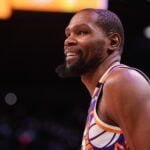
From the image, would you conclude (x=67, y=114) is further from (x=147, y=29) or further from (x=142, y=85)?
(x=142, y=85)

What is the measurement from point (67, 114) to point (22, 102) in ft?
6.12

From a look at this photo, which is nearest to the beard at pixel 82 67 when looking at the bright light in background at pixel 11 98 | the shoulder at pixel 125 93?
the shoulder at pixel 125 93

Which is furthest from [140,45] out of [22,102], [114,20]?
[114,20]

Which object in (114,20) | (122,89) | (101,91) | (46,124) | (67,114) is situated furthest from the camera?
(67,114)

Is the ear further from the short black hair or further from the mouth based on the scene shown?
the mouth

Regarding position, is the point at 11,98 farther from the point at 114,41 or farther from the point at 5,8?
the point at 114,41

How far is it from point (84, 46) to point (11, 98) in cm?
1189

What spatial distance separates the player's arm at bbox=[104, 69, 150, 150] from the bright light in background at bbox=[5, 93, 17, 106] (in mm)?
11729

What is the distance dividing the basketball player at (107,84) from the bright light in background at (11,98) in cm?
1132

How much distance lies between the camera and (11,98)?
14000mm

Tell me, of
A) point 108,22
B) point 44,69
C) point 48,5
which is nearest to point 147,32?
point 44,69

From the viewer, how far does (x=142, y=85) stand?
6.45ft

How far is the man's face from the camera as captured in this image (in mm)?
2279

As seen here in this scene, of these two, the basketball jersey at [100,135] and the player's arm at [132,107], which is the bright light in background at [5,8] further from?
→ the player's arm at [132,107]
